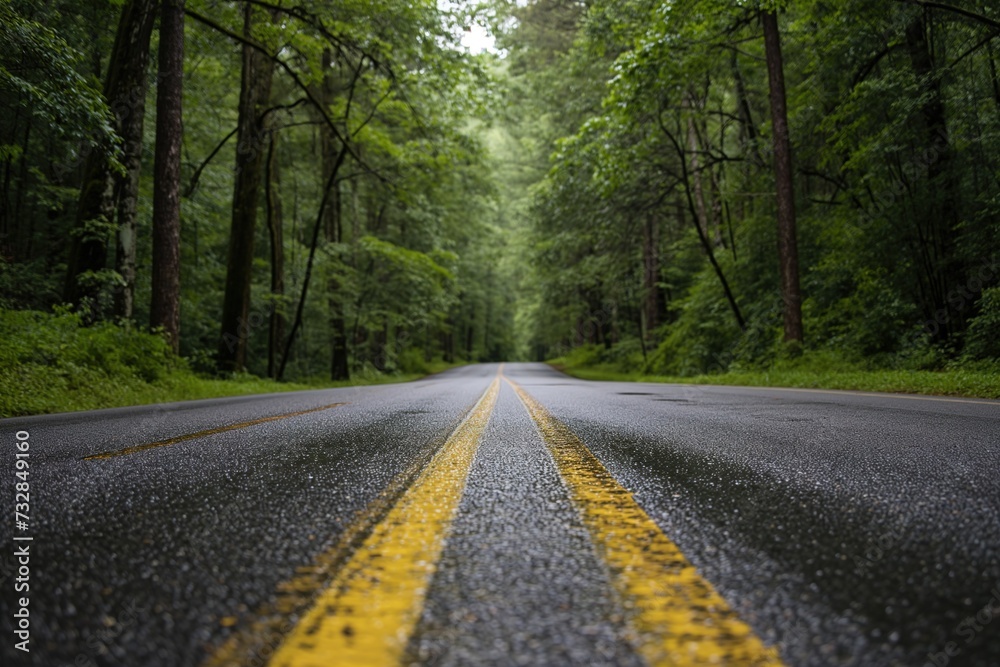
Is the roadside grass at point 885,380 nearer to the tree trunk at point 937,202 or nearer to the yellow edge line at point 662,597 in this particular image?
the tree trunk at point 937,202

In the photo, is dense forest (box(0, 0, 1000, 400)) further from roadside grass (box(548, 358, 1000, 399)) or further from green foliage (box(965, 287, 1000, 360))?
roadside grass (box(548, 358, 1000, 399))

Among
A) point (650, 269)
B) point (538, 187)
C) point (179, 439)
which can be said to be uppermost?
point (538, 187)

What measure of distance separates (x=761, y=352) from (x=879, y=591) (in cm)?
1442

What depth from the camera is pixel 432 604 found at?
1.03m

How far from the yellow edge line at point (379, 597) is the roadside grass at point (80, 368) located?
21.5 ft

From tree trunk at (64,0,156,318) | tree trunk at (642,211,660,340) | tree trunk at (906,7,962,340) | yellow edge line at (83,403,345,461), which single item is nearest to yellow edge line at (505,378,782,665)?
yellow edge line at (83,403,345,461)

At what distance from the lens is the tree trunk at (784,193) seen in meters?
12.9

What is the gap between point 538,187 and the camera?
19.5 meters

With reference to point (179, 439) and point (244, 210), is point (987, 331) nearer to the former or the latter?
point (179, 439)

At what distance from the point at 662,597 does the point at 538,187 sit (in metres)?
19.4

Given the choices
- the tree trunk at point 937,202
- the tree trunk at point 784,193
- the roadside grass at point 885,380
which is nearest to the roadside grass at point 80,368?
the roadside grass at point 885,380

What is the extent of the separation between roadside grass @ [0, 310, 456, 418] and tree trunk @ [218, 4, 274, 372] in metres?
3.17

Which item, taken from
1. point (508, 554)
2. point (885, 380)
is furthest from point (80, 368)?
point (885, 380)

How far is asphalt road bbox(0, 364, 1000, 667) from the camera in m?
0.90
